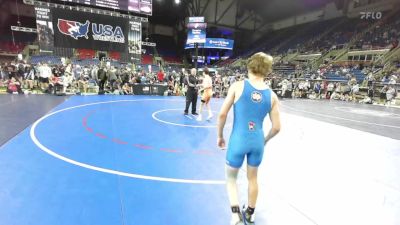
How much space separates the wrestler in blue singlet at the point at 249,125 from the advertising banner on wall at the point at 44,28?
20949mm

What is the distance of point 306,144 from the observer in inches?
247

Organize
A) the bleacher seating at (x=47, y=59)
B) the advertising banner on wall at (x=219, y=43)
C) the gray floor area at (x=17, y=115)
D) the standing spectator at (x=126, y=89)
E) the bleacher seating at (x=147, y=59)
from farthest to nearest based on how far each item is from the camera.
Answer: the advertising banner on wall at (x=219, y=43), the bleacher seating at (x=147, y=59), the bleacher seating at (x=47, y=59), the standing spectator at (x=126, y=89), the gray floor area at (x=17, y=115)

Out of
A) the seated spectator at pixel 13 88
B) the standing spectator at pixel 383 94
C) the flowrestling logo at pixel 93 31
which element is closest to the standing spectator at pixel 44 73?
the seated spectator at pixel 13 88

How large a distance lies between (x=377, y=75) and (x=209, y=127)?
1883 cm

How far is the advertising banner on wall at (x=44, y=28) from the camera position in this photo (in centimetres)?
1852

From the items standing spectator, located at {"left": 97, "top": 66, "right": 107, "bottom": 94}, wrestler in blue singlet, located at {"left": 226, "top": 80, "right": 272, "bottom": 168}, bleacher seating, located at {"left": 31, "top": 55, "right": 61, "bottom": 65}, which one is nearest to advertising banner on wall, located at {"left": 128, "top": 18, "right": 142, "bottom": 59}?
standing spectator, located at {"left": 97, "top": 66, "right": 107, "bottom": 94}

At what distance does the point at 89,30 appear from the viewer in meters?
20.9

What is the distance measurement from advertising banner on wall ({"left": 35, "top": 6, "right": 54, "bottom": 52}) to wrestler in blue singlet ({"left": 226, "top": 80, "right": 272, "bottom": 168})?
20949 mm

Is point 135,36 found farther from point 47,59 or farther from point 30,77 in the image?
point 47,59

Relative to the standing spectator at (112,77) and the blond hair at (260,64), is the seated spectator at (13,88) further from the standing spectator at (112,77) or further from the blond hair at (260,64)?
the blond hair at (260,64)

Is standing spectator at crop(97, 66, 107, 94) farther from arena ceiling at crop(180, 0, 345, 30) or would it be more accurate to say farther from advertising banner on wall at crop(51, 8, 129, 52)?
arena ceiling at crop(180, 0, 345, 30)

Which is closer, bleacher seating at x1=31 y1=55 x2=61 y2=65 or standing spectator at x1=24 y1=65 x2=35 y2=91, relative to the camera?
standing spectator at x1=24 y1=65 x2=35 y2=91

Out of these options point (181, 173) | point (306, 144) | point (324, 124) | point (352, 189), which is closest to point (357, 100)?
point (324, 124)

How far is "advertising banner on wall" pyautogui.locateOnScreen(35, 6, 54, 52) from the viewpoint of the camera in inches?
729
